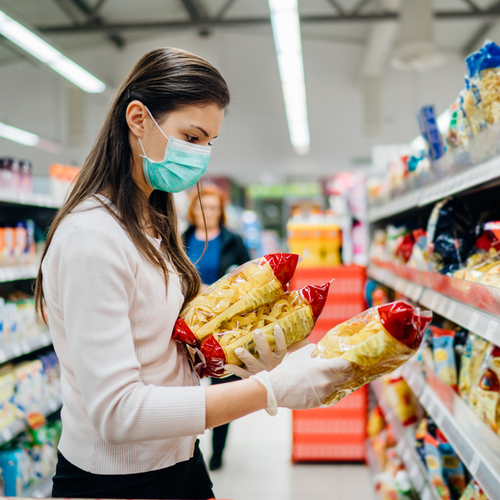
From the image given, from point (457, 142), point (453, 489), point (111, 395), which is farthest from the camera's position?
point (453, 489)

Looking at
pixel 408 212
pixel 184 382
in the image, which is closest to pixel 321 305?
pixel 184 382

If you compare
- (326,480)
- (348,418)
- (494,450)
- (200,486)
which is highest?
(494,450)

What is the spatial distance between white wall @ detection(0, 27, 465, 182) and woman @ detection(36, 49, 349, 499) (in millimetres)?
9336

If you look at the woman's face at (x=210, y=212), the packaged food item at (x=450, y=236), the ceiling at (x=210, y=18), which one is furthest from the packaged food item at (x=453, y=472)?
the ceiling at (x=210, y=18)

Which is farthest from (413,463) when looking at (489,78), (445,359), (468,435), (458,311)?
(489,78)

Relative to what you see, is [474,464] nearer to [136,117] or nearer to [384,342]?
[384,342]

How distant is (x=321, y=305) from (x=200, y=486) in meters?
0.59

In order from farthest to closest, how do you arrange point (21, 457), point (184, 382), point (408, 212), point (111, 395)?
point (408, 212) < point (21, 457) < point (184, 382) < point (111, 395)

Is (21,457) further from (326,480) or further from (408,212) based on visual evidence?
(408,212)

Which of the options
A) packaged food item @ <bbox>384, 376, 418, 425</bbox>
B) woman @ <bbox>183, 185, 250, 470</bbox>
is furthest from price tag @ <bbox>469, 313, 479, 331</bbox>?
woman @ <bbox>183, 185, 250, 470</bbox>

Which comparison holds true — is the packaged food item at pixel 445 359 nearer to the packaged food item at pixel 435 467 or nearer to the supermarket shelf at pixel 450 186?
the packaged food item at pixel 435 467

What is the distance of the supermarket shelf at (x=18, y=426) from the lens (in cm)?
248

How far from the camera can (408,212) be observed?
2947mm

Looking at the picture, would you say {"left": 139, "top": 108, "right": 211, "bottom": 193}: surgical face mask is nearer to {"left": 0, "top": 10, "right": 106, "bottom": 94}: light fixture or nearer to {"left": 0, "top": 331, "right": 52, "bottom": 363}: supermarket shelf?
{"left": 0, "top": 331, "right": 52, "bottom": 363}: supermarket shelf
